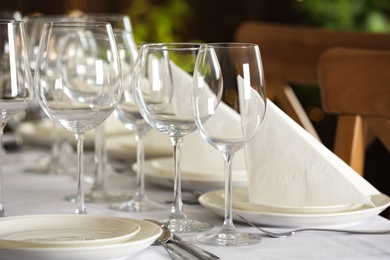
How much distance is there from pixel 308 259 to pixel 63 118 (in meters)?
0.37

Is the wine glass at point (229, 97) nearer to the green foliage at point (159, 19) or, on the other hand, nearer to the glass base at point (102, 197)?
the glass base at point (102, 197)

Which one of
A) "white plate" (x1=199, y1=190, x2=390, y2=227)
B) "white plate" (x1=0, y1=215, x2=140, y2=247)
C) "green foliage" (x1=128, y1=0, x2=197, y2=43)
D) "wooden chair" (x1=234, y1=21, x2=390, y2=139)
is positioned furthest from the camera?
"green foliage" (x1=128, y1=0, x2=197, y2=43)

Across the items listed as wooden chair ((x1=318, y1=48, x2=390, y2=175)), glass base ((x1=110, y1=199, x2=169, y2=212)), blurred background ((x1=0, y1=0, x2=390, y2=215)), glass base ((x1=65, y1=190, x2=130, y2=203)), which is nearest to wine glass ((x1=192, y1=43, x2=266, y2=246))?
glass base ((x1=110, y1=199, x2=169, y2=212))

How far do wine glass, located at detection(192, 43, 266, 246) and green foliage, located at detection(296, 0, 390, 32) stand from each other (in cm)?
348

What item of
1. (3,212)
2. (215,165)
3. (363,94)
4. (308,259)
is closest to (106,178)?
(215,165)

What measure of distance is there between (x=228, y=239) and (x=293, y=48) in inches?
49.0

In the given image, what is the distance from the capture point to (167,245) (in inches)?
38.5

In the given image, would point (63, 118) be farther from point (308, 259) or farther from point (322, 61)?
point (322, 61)

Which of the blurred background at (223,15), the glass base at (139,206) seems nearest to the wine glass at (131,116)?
the glass base at (139,206)

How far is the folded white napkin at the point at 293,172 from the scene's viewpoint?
1102 millimetres

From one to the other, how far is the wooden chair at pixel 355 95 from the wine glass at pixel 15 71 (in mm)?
653

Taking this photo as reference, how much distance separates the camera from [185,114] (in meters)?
1.10

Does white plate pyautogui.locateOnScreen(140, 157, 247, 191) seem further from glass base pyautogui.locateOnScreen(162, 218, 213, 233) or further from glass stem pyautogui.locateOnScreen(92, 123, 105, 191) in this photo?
glass base pyautogui.locateOnScreen(162, 218, 213, 233)

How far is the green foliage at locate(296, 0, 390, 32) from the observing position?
441 cm
